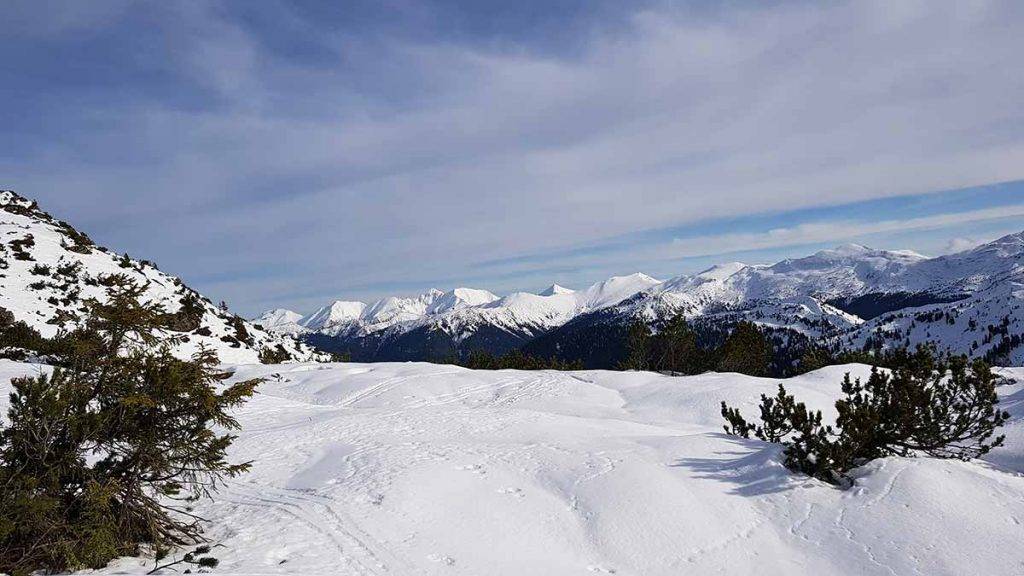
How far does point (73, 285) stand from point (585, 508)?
5302 centimetres

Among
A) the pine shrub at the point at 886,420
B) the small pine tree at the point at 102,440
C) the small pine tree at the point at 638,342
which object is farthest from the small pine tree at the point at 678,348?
the small pine tree at the point at 102,440

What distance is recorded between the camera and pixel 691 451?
1664 centimetres

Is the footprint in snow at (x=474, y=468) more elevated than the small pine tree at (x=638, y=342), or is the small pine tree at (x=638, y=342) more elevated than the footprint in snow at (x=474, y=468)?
the footprint in snow at (x=474, y=468)

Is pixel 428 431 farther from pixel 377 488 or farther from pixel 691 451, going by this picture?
pixel 691 451

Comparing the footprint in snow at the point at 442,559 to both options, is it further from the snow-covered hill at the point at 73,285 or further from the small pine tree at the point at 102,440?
the snow-covered hill at the point at 73,285

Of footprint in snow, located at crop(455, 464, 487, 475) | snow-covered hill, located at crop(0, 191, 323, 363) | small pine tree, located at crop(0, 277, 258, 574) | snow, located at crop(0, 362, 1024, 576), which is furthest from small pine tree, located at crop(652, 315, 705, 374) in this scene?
small pine tree, located at crop(0, 277, 258, 574)

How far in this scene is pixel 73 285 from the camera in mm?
46188

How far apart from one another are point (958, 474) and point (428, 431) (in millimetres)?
16759

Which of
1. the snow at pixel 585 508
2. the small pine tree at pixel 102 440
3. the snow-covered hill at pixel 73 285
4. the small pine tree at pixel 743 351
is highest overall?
the snow-covered hill at pixel 73 285

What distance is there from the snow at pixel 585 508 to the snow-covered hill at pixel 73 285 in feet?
87.4

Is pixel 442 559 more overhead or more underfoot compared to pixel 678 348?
more overhead

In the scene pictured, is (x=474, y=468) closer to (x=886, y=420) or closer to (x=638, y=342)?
(x=886, y=420)

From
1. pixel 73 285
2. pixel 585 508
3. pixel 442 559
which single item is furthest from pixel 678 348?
pixel 73 285

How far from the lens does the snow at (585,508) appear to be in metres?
10.8
